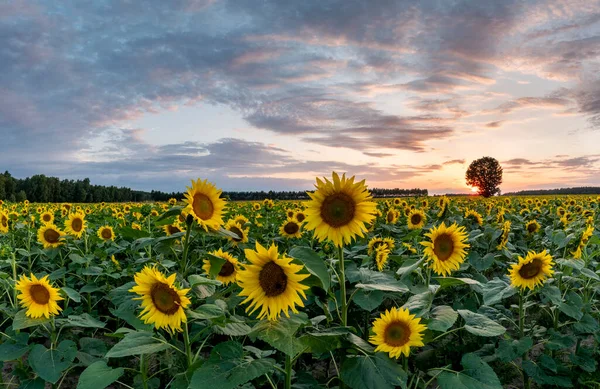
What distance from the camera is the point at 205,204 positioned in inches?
128

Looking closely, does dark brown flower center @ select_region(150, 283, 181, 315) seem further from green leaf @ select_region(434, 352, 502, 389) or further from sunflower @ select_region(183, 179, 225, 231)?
green leaf @ select_region(434, 352, 502, 389)

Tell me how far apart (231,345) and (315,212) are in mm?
Answer: 946

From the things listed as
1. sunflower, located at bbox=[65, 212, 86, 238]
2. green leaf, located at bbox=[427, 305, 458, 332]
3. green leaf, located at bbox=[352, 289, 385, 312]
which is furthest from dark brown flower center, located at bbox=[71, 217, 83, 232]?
green leaf, located at bbox=[427, 305, 458, 332]

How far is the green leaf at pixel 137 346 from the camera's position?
7.65 feet

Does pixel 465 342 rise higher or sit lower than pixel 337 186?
lower

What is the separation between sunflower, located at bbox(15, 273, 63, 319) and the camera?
152 inches

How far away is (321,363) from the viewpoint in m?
5.03

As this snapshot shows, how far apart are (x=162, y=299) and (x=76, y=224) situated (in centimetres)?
520

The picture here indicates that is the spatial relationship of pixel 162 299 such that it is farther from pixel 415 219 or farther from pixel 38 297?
pixel 415 219

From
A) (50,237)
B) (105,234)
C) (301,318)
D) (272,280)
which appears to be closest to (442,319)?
(301,318)

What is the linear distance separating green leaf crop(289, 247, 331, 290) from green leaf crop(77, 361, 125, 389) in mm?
1284

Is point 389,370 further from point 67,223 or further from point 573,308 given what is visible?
point 67,223

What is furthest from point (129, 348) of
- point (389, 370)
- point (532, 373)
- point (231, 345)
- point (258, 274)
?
point (532, 373)

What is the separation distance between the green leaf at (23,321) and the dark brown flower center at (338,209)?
2.63 m
